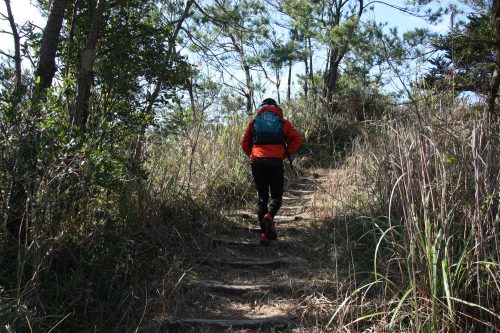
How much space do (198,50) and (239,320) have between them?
404 cm

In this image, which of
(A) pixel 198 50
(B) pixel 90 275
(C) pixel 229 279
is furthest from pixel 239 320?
(A) pixel 198 50

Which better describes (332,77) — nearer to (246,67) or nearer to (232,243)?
(246,67)

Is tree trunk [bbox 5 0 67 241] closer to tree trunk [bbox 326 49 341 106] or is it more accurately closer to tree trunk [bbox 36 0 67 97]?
tree trunk [bbox 36 0 67 97]

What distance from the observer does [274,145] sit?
5305 mm

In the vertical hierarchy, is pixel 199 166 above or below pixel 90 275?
above

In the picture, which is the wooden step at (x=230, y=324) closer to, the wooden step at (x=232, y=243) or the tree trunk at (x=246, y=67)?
the wooden step at (x=232, y=243)

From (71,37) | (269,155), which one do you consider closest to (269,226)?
(269,155)

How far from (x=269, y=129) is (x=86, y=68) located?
6.63ft

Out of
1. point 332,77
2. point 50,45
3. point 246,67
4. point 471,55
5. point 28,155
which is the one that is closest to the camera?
point 28,155

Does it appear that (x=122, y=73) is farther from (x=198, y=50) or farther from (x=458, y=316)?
(x=458, y=316)

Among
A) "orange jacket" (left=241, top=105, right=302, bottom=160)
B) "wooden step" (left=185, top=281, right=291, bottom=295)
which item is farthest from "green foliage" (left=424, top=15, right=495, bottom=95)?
"wooden step" (left=185, top=281, right=291, bottom=295)

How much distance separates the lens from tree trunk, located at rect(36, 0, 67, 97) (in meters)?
4.23

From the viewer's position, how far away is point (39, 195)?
366 cm

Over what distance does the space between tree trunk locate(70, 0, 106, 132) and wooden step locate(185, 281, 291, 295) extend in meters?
1.82
